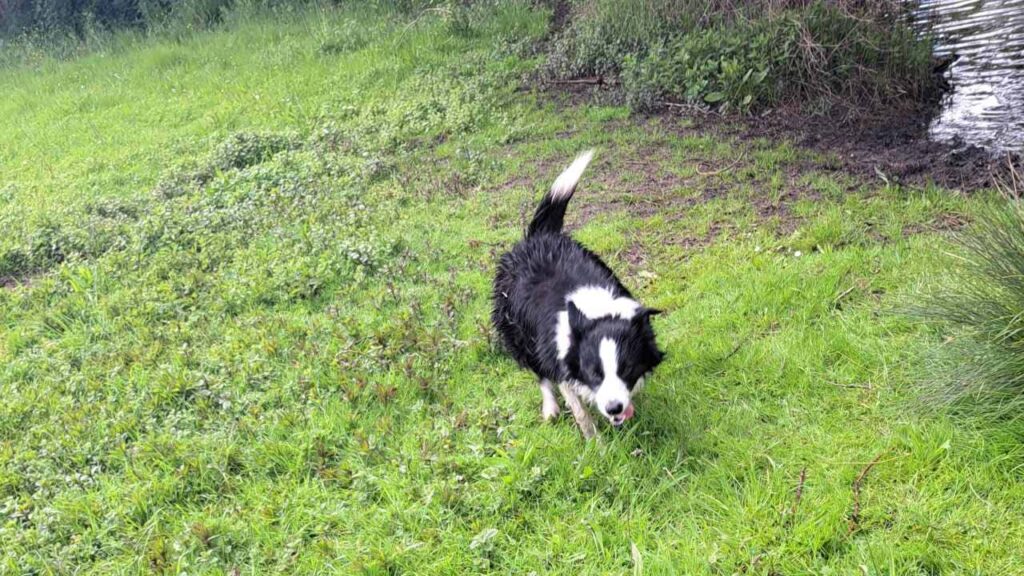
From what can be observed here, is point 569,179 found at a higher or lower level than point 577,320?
higher

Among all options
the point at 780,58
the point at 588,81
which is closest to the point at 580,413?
the point at 780,58

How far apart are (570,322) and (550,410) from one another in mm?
584

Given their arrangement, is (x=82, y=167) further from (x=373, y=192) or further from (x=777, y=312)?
(x=777, y=312)

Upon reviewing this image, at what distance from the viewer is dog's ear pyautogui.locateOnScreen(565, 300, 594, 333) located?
3.21 meters

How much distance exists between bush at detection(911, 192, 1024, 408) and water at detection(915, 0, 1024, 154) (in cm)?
332

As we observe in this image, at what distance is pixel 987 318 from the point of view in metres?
2.96

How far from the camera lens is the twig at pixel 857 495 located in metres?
2.65

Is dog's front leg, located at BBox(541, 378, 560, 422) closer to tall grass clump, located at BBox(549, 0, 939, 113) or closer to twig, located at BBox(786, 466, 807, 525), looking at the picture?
twig, located at BBox(786, 466, 807, 525)

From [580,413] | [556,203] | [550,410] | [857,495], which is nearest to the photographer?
[857,495]

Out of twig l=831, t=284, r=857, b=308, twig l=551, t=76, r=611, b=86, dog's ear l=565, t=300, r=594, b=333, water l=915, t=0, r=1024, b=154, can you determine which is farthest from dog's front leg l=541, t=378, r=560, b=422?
twig l=551, t=76, r=611, b=86

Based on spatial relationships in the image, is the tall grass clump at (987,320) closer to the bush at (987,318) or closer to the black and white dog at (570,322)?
the bush at (987,318)

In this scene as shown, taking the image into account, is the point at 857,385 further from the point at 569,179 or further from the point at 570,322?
the point at 569,179

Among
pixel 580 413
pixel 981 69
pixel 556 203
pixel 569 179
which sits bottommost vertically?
pixel 981 69

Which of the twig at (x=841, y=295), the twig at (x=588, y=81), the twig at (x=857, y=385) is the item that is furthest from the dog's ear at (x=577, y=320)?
the twig at (x=588, y=81)
